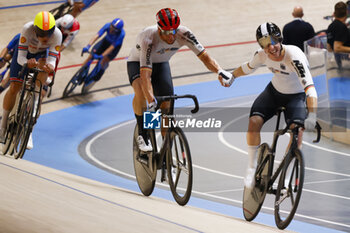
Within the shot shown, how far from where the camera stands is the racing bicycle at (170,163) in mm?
4934

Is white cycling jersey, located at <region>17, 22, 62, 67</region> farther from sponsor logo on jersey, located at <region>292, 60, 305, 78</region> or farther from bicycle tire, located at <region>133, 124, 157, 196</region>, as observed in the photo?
sponsor logo on jersey, located at <region>292, 60, 305, 78</region>

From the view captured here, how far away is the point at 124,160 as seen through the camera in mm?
8148

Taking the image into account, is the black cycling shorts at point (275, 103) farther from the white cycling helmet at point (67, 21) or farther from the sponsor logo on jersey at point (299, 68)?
the white cycling helmet at point (67, 21)

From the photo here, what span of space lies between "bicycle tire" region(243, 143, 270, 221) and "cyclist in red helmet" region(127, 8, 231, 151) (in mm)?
688

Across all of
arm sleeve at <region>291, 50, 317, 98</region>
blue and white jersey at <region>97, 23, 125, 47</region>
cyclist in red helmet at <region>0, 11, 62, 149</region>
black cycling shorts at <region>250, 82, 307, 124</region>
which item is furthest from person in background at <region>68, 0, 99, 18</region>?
A: arm sleeve at <region>291, 50, 317, 98</region>

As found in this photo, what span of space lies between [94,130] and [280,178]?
542 cm

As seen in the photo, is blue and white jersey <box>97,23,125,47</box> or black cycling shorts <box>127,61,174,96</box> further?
blue and white jersey <box>97,23,125,47</box>

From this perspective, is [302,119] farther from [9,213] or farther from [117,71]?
[117,71]

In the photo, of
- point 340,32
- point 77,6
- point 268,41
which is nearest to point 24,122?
point 268,41

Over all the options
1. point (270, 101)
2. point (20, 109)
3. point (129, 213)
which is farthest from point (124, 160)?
point (129, 213)

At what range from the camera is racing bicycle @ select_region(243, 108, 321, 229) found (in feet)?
14.7

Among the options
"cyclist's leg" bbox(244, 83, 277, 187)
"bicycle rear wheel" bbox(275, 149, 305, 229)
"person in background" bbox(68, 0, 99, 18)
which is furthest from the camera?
"person in background" bbox(68, 0, 99, 18)

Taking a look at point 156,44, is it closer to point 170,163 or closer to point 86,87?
point 170,163

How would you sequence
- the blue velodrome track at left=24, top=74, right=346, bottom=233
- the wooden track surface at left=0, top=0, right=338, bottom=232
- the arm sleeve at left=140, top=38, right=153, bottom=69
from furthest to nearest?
the blue velodrome track at left=24, top=74, right=346, bottom=233 < the arm sleeve at left=140, top=38, right=153, bottom=69 < the wooden track surface at left=0, top=0, right=338, bottom=232
